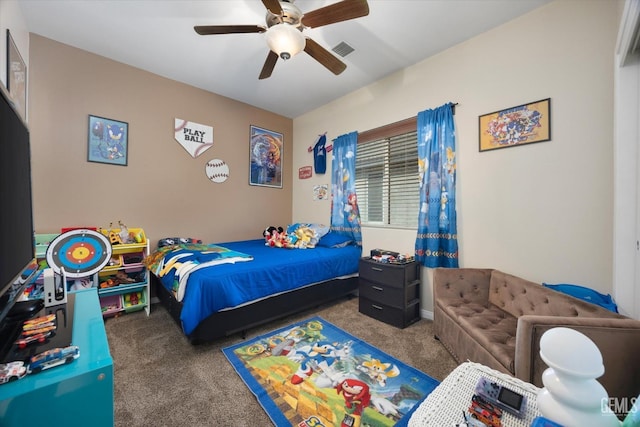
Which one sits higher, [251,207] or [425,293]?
[251,207]

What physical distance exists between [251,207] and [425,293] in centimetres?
273

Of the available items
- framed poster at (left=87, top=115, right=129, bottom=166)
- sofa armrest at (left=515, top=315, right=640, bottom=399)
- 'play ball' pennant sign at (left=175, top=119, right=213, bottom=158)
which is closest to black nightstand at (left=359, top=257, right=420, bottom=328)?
sofa armrest at (left=515, top=315, right=640, bottom=399)

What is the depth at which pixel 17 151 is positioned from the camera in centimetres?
102

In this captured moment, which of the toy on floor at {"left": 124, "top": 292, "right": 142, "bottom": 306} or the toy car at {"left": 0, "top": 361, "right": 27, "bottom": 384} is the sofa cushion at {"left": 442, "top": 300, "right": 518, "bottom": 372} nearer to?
the toy car at {"left": 0, "top": 361, "right": 27, "bottom": 384}

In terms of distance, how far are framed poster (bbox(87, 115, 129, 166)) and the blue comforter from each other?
1.69 m

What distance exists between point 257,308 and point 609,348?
2173 millimetres

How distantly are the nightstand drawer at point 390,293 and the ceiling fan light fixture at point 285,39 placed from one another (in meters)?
2.23

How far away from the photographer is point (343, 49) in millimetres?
2504

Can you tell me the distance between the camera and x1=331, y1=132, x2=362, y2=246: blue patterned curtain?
333 cm

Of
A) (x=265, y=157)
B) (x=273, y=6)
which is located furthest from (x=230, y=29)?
(x=265, y=157)

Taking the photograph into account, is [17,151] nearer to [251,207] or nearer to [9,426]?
[9,426]

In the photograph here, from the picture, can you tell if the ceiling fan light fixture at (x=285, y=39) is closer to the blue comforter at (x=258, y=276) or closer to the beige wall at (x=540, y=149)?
the beige wall at (x=540, y=149)

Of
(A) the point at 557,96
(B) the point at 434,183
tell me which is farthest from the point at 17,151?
(A) the point at 557,96

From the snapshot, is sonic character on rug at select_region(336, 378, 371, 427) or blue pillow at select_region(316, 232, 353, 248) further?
blue pillow at select_region(316, 232, 353, 248)
